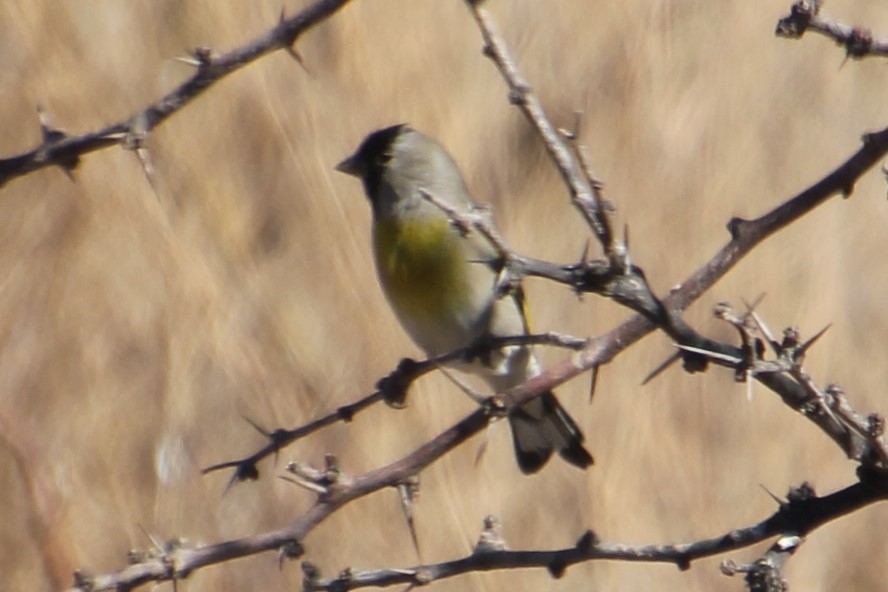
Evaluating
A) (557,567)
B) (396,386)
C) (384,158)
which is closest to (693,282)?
(557,567)

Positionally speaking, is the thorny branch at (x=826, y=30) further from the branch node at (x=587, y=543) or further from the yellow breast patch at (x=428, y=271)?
the yellow breast patch at (x=428, y=271)

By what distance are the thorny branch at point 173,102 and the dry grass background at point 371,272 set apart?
1.83 meters

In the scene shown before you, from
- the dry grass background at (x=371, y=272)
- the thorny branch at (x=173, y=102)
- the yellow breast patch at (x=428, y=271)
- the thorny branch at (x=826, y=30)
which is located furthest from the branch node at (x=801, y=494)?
the dry grass background at (x=371, y=272)

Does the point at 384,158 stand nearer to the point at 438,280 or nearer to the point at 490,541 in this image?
the point at 438,280

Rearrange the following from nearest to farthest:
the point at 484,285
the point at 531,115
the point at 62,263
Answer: the point at 531,115, the point at 484,285, the point at 62,263

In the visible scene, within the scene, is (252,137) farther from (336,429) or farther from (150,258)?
(336,429)

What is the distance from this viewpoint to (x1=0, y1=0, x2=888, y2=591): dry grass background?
141 inches

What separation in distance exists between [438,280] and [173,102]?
1.21 meters

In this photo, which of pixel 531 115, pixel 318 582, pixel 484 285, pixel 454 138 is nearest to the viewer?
pixel 531 115

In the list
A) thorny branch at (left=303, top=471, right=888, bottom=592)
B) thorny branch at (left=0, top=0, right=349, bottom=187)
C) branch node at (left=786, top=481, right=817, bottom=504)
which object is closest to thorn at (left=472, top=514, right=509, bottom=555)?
thorny branch at (left=303, top=471, right=888, bottom=592)

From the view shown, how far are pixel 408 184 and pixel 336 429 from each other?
919mm

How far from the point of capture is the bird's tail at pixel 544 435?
9.68 feet

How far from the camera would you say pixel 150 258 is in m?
3.64

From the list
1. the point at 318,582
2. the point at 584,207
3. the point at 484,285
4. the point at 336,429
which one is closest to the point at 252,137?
the point at 336,429
